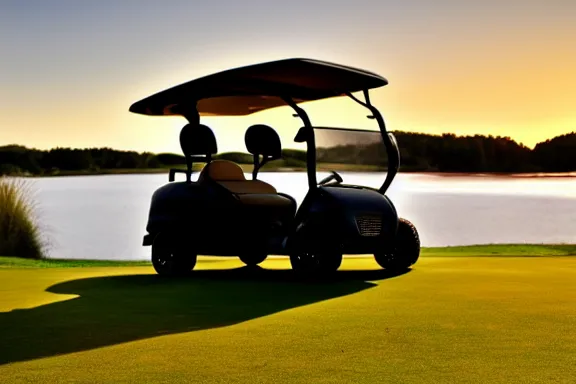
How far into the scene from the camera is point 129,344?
6984mm

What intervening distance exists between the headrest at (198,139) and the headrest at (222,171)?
0.26m

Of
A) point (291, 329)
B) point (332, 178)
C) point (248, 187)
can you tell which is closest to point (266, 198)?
point (248, 187)

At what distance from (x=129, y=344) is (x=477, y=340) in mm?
2564

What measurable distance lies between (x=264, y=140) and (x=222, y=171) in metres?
0.87

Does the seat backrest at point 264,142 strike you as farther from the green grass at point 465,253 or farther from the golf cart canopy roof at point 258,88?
the green grass at point 465,253

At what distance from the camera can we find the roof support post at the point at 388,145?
1232cm

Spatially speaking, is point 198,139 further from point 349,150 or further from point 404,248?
point 404,248

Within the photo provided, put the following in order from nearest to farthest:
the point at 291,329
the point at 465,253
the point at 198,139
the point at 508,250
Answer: the point at 291,329, the point at 198,139, the point at 465,253, the point at 508,250

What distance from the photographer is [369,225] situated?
11.6m

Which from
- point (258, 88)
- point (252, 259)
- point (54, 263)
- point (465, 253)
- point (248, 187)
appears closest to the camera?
point (258, 88)

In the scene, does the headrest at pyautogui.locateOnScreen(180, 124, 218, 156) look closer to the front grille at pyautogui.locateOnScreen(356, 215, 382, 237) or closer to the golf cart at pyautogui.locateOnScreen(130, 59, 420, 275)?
the golf cart at pyautogui.locateOnScreen(130, 59, 420, 275)

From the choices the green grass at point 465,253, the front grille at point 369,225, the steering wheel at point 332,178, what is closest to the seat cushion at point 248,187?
the steering wheel at point 332,178

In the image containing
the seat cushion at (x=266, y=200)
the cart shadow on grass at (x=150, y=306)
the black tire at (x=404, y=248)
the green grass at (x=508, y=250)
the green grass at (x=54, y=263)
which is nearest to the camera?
the cart shadow on grass at (x=150, y=306)

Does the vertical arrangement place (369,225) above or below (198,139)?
below
